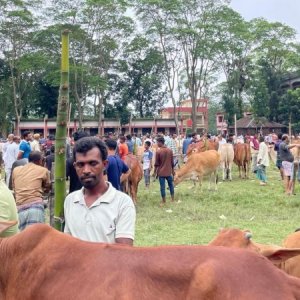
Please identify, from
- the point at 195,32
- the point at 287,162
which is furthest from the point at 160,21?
the point at 287,162

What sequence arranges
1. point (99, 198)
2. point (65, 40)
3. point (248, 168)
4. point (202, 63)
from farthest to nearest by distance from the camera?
1. point (202, 63)
2. point (248, 168)
3. point (65, 40)
4. point (99, 198)

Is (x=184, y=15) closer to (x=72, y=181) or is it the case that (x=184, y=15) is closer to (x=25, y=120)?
(x=25, y=120)

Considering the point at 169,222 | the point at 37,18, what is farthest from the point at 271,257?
the point at 37,18

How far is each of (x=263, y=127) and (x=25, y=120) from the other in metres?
17.9

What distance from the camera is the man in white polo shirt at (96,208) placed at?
2.93 m

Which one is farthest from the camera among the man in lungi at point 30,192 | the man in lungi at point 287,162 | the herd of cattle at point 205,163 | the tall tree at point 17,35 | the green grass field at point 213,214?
the tall tree at point 17,35

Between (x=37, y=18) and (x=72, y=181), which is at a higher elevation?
(x=37, y=18)

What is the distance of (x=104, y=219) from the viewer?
2.94m

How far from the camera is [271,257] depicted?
2789 millimetres

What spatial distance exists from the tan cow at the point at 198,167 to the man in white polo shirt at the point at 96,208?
1301 centimetres

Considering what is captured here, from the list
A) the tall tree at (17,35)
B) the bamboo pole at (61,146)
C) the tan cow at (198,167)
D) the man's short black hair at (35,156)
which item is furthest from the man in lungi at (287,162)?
the tall tree at (17,35)

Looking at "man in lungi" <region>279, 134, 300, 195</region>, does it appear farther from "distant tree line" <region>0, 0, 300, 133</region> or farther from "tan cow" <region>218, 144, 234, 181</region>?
"distant tree line" <region>0, 0, 300, 133</region>

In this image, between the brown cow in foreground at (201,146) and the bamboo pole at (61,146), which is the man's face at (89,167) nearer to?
the bamboo pole at (61,146)

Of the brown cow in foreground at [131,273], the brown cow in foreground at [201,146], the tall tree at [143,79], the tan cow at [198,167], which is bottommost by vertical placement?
the tan cow at [198,167]
